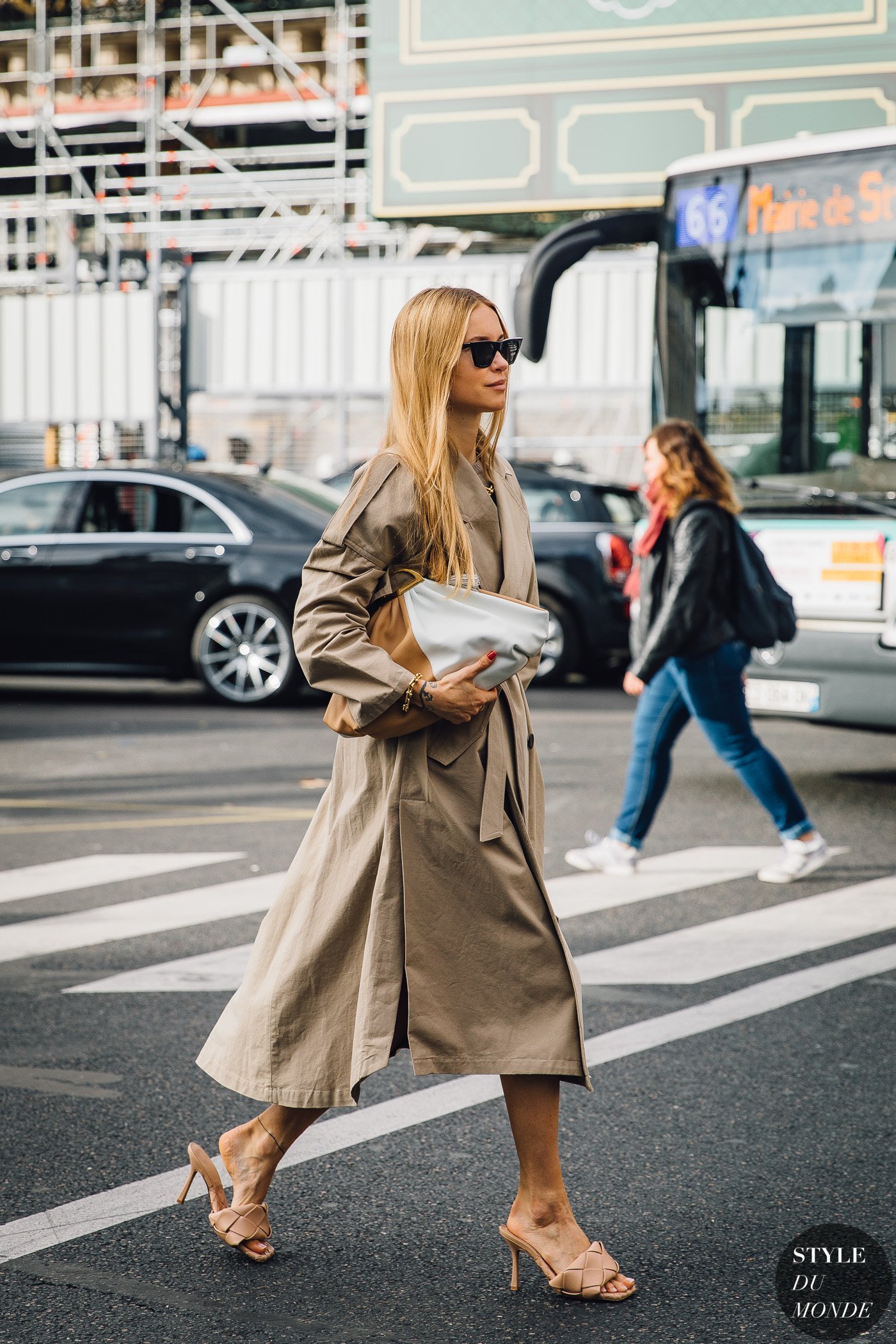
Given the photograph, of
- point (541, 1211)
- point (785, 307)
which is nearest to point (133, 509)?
point (785, 307)

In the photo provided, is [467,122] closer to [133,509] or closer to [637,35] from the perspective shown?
[637,35]

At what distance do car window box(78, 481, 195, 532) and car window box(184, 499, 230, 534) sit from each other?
29 mm

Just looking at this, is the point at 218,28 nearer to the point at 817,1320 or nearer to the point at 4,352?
the point at 4,352

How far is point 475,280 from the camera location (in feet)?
63.8

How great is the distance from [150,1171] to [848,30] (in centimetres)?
1521

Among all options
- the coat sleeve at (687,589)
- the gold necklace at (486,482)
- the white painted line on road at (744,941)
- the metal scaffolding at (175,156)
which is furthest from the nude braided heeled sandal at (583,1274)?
the metal scaffolding at (175,156)

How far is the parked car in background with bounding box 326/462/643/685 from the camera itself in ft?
42.3

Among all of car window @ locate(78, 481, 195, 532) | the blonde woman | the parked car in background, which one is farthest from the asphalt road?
the parked car in background

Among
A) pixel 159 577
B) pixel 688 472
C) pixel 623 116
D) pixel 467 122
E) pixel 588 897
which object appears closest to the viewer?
pixel 588 897

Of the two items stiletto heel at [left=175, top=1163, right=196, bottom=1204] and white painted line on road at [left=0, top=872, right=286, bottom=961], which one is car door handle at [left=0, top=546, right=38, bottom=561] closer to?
white painted line on road at [left=0, top=872, right=286, bottom=961]

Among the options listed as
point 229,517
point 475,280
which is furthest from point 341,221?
point 229,517

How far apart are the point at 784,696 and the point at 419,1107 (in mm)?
4541

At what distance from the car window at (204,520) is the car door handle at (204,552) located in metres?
0.17

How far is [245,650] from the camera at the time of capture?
1188cm
